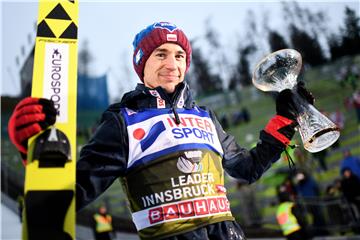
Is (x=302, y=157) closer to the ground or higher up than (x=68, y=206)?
higher up

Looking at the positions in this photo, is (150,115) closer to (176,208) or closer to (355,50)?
(176,208)

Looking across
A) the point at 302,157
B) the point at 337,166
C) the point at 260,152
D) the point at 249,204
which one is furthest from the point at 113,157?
the point at 337,166

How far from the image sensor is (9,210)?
12977 mm

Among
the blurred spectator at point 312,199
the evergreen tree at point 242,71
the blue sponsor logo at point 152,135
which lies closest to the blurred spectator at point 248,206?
the blurred spectator at point 312,199

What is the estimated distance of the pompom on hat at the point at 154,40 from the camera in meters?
2.15

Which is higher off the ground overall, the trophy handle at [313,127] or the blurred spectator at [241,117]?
the blurred spectator at [241,117]

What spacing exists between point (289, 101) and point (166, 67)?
707 mm

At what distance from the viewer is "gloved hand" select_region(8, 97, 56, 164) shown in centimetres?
147

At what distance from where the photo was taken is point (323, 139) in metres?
1.97

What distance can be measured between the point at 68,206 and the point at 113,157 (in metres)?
0.32

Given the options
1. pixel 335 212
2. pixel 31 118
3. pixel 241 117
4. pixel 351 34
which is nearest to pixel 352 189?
pixel 335 212

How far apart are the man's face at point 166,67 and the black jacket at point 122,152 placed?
7 centimetres

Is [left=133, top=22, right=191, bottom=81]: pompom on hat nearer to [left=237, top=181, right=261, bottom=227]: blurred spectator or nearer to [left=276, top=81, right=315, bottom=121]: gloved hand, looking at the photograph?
[left=276, top=81, right=315, bottom=121]: gloved hand

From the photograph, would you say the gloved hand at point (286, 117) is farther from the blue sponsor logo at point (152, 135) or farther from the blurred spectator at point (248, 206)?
the blurred spectator at point (248, 206)
